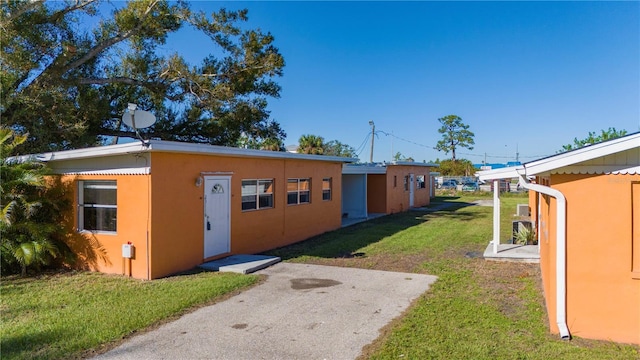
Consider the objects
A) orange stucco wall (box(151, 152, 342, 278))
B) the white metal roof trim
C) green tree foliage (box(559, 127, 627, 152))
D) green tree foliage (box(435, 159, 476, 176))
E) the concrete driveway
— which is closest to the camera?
the concrete driveway

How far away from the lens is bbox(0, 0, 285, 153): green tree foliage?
41.0ft

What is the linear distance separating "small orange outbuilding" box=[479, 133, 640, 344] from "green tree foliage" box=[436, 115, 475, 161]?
5656cm

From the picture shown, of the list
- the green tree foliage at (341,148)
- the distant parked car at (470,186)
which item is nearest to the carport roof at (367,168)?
the distant parked car at (470,186)

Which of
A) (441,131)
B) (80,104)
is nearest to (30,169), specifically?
(80,104)

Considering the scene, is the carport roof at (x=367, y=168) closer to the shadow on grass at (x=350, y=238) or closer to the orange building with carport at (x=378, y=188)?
the orange building with carport at (x=378, y=188)

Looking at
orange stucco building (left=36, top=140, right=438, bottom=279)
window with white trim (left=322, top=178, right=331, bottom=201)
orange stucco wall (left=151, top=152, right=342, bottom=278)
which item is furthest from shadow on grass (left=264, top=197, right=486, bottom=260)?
window with white trim (left=322, top=178, right=331, bottom=201)

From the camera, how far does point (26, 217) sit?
8672 mm

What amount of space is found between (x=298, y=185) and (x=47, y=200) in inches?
277

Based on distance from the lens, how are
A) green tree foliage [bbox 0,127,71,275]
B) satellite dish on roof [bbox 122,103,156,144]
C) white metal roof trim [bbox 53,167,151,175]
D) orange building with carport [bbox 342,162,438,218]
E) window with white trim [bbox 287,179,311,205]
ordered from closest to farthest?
satellite dish on roof [bbox 122,103,156,144], green tree foliage [bbox 0,127,71,275], white metal roof trim [bbox 53,167,151,175], window with white trim [bbox 287,179,311,205], orange building with carport [bbox 342,162,438,218]

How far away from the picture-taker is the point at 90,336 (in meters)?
5.31

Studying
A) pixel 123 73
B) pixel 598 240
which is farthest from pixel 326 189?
pixel 598 240

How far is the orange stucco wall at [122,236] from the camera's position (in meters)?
8.45

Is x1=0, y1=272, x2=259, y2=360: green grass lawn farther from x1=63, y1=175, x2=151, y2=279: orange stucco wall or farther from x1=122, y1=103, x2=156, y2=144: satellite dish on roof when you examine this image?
x1=122, y1=103, x2=156, y2=144: satellite dish on roof

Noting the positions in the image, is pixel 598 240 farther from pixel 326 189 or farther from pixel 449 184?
pixel 449 184
